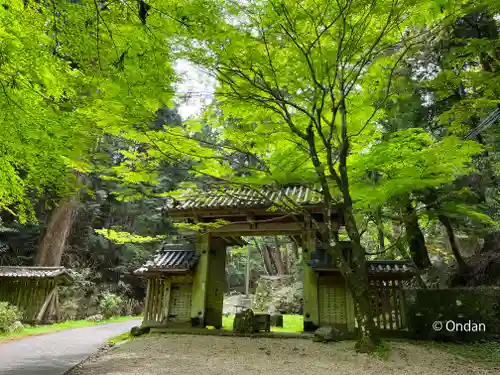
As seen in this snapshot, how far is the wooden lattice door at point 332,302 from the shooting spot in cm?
917

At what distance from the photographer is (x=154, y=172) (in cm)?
755

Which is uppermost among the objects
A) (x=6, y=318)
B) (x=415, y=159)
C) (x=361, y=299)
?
(x=415, y=159)

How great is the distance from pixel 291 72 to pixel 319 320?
6671 mm

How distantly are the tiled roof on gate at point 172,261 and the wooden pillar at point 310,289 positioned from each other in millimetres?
3423

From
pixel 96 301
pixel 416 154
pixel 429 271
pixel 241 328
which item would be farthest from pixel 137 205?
pixel 416 154

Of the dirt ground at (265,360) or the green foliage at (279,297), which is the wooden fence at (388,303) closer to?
the dirt ground at (265,360)

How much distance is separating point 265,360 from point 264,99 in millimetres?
5197

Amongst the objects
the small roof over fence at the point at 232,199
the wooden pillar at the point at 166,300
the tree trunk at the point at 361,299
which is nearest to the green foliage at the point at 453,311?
the tree trunk at the point at 361,299

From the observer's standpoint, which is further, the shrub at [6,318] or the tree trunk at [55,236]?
the tree trunk at [55,236]

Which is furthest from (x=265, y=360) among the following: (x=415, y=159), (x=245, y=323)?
(x=415, y=159)

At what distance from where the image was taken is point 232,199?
33.8 feet

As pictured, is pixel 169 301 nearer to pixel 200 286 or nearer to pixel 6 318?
pixel 200 286

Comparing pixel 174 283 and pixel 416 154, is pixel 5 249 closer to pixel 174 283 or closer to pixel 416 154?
pixel 174 283

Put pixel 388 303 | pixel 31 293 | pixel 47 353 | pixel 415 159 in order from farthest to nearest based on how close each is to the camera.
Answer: pixel 31 293, pixel 388 303, pixel 47 353, pixel 415 159
